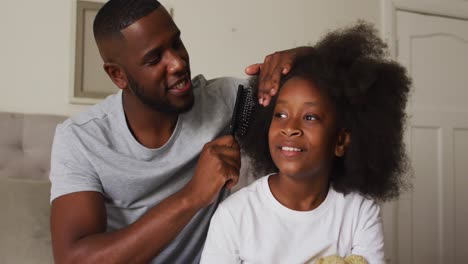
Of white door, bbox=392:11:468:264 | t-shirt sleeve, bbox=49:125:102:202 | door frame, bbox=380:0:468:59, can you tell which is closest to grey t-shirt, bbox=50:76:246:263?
t-shirt sleeve, bbox=49:125:102:202

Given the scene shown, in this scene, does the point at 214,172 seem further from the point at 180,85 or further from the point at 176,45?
the point at 176,45

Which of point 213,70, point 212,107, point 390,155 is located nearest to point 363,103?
point 390,155

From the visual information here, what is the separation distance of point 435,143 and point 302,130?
7.75 feet

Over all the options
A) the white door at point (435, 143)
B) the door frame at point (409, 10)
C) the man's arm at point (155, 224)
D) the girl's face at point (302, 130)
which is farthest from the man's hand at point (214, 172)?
the white door at point (435, 143)

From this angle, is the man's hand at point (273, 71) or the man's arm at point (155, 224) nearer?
the man's arm at point (155, 224)

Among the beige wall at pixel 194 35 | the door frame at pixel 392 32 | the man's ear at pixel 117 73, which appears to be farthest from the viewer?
the door frame at pixel 392 32

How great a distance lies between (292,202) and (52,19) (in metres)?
1.53

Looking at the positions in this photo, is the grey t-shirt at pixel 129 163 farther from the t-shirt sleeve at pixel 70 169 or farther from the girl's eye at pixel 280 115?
the girl's eye at pixel 280 115

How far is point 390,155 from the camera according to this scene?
1303mm

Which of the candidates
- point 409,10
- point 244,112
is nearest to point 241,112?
point 244,112

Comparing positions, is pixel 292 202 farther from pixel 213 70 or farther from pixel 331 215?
pixel 213 70

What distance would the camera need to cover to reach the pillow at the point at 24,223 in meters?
1.45

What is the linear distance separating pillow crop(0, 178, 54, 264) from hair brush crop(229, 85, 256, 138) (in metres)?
0.68

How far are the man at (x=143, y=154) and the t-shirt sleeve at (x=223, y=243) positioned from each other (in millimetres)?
61
